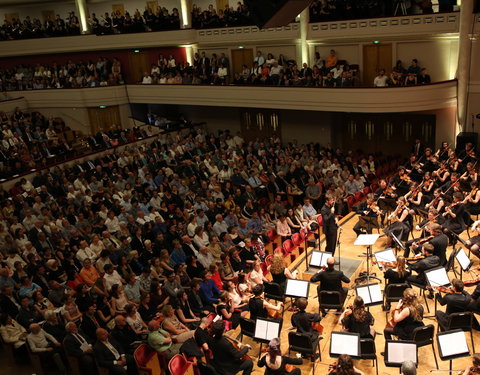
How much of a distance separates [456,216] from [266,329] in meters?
4.87

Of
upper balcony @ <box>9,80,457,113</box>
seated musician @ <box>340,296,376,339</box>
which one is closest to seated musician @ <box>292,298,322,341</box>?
seated musician @ <box>340,296,376,339</box>

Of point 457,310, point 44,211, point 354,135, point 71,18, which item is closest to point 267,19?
point 457,310

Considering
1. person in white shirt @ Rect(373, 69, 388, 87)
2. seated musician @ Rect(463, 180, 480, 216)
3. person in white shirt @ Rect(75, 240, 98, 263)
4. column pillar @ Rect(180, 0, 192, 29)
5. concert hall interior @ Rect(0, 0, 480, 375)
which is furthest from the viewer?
column pillar @ Rect(180, 0, 192, 29)

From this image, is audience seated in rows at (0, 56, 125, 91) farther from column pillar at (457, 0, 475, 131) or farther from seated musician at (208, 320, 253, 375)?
seated musician at (208, 320, 253, 375)

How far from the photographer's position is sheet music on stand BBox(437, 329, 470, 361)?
5.24 metres

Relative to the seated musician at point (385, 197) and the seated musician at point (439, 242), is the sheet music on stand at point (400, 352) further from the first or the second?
the seated musician at point (385, 197)

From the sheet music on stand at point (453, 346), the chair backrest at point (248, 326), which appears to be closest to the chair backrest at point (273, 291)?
the chair backrest at point (248, 326)

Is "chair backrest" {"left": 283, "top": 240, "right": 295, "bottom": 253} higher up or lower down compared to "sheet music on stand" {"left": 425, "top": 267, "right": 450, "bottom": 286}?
lower down

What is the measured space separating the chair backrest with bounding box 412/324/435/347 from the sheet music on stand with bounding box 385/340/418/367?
0.40 meters

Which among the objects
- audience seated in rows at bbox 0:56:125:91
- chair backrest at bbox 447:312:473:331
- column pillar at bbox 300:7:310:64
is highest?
column pillar at bbox 300:7:310:64

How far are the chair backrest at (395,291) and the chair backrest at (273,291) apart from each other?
4.92 ft

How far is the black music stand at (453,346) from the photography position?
17.2ft

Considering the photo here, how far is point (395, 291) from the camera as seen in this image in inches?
263

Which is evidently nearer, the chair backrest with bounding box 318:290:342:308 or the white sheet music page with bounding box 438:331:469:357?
the white sheet music page with bounding box 438:331:469:357
